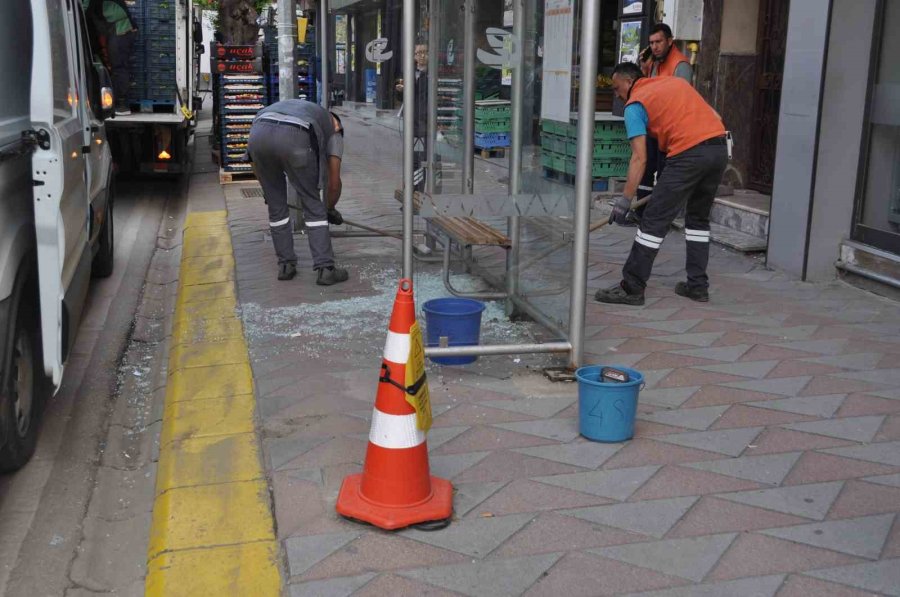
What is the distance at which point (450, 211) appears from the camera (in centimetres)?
519

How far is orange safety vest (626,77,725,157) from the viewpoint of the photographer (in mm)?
6426

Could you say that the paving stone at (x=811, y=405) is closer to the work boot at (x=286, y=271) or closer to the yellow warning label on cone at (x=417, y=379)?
the yellow warning label on cone at (x=417, y=379)

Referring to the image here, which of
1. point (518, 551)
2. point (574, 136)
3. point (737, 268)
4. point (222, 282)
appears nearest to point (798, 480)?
point (518, 551)

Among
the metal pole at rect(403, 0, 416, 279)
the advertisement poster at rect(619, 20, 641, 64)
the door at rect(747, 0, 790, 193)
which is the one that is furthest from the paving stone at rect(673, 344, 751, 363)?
the advertisement poster at rect(619, 20, 641, 64)

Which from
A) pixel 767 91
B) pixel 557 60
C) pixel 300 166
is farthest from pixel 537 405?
pixel 767 91

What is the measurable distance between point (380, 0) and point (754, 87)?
4053 mm

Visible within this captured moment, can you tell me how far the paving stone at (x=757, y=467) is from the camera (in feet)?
13.1

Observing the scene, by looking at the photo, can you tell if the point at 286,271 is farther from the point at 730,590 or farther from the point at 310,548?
the point at 730,590

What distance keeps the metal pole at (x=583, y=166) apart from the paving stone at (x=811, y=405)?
3.12 feet

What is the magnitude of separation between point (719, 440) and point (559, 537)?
119 cm

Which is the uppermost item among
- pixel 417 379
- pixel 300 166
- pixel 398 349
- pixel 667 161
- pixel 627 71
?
pixel 627 71

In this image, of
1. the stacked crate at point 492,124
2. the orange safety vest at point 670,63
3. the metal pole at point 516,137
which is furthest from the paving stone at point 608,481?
the orange safety vest at point 670,63

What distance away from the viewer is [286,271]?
7480mm

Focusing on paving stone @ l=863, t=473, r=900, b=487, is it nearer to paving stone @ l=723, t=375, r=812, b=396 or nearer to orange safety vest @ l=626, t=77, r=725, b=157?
paving stone @ l=723, t=375, r=812, b=396
